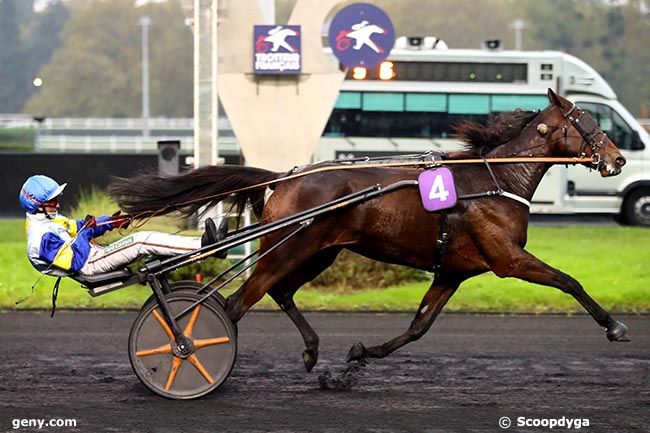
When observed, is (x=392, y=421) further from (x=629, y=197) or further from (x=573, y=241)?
(x=629, y=197)

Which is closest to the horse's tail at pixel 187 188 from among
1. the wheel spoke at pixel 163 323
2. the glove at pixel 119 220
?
the glove at pixel 119 220

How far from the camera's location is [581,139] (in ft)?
24.0

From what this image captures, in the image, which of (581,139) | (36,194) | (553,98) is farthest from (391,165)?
(36,194)

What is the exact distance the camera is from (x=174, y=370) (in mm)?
6730

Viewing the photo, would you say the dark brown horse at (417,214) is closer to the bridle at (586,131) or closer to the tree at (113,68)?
the bridle at (586,131)

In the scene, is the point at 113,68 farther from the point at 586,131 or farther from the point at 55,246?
the point at 55,246

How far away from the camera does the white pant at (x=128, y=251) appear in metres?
6.73

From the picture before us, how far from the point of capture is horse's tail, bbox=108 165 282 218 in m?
7.26

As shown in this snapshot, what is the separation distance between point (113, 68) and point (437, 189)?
57.3m

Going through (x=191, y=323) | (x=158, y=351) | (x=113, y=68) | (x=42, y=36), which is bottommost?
(x=158, y=351)

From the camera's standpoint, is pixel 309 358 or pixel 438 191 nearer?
pixel 438 191

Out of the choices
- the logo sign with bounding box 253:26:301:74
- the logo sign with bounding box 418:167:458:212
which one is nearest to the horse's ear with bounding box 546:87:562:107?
the logo sign with bounding box 418:167:458:212

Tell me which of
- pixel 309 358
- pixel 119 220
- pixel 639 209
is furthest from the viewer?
pixel 639 209

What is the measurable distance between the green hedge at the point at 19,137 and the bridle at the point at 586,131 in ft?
78.0
